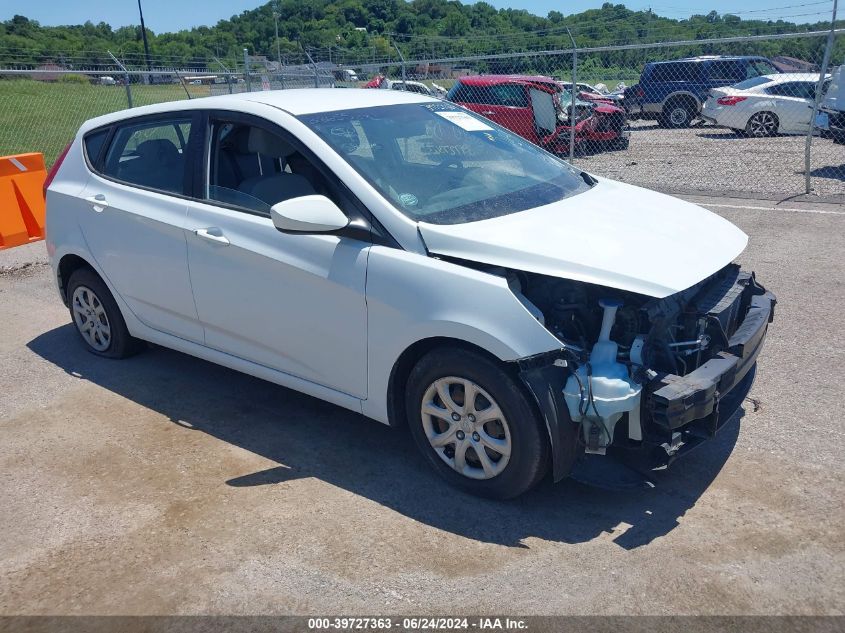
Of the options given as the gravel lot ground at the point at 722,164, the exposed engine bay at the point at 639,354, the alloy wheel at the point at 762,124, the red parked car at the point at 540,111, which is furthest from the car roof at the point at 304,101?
the alloy wheel at the point at 762,124

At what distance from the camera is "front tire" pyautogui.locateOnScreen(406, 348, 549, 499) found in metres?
3.31

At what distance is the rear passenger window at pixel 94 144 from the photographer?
524cm

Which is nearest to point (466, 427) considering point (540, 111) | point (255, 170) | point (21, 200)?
point (255, 170)

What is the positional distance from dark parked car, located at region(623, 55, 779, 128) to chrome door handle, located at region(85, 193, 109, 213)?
16.7 meters

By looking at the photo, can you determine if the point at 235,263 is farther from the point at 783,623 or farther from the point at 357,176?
the point at 783,623

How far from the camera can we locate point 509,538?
3346mm

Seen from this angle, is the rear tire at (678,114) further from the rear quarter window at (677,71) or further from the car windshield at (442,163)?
the car windshield at (442,163)

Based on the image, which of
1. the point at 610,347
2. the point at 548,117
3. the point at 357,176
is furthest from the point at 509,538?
the point at 548,117

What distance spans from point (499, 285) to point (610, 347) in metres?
0.54

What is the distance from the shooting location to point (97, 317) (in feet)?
17.7

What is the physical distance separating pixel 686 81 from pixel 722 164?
6797 mm

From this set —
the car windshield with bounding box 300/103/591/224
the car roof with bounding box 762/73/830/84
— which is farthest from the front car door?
the car roof with bounding box 762/73/830/84

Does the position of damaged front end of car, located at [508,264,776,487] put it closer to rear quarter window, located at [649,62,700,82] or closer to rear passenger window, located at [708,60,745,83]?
rear quarter window, located at [649,62,700,82]

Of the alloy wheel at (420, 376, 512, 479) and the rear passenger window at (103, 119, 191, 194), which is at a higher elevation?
the rear passenger window at (103, 119, 191, 194)
